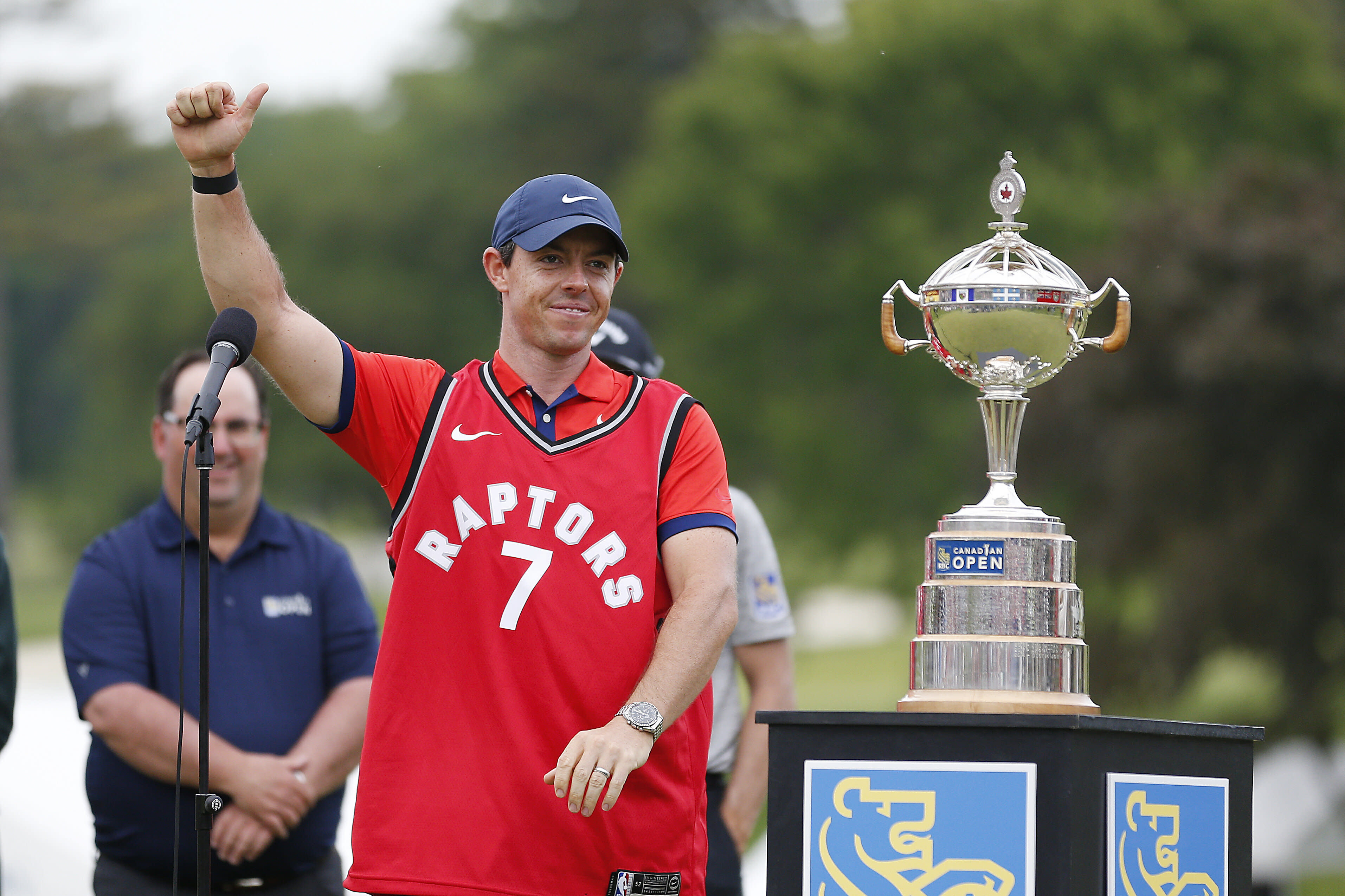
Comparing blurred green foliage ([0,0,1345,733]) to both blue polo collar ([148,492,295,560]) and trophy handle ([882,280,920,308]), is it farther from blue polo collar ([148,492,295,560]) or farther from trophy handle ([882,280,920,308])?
trophy handle ([882,280,920,308])

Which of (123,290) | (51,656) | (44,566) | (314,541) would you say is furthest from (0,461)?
(314,541)

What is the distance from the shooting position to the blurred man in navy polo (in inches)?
168

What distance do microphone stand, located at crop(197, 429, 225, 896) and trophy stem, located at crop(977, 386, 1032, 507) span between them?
148 cm

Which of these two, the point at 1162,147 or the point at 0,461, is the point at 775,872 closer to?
the point at 1162,147

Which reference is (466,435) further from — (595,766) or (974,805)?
(974,805)

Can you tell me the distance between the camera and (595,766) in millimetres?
2848

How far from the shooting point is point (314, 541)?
184 inches

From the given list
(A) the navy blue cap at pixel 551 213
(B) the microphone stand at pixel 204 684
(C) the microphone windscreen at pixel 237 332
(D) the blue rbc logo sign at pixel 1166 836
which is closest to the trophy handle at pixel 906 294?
(A) the navy blue cap at pixel 551 213

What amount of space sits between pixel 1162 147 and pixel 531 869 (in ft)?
72.5

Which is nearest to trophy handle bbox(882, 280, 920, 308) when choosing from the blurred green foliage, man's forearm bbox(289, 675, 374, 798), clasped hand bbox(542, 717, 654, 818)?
clasped hand bbox(542, 717, 654, 818)

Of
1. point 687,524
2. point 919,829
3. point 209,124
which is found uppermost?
point 209,124

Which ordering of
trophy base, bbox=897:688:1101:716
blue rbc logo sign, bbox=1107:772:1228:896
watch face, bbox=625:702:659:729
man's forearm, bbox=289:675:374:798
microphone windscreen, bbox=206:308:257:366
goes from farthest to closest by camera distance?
man's forearm, bbox=289:675:374:798, trophy base, bbox=897:688:1101:716, blue rbc logo sign, bbox=1107:772:1228:896, microphone windscreen, bbox=206:308:257:366, watch face, bbox=625:702:659:729

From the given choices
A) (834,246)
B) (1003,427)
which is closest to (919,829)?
(1003,427)

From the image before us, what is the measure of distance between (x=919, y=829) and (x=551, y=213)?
125cm
